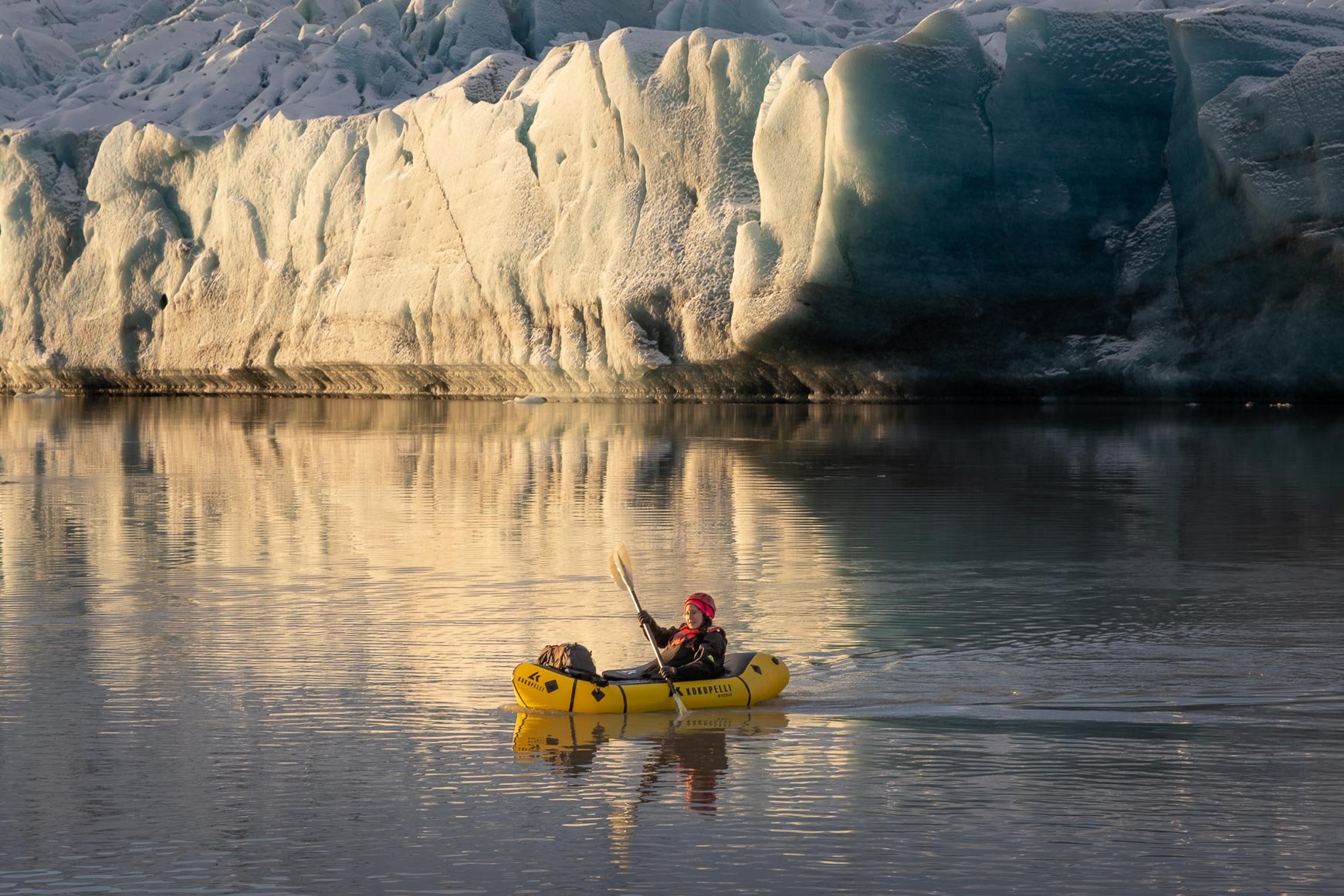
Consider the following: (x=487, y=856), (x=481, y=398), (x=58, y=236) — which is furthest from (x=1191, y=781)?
(x=58, y=236)

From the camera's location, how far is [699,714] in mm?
8766

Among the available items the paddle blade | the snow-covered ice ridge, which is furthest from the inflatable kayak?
the snow-covered ice ridge

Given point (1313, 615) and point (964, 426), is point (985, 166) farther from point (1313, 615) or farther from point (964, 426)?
point (1313, 615)

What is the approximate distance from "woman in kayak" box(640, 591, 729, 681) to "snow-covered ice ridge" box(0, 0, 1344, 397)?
83.9ft

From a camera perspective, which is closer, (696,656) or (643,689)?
(643,689)

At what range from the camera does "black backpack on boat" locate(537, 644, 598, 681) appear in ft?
28.3

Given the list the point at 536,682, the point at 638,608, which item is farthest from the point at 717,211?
the point at 536,682

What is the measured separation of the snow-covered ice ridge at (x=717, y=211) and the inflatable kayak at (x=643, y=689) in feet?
84.2

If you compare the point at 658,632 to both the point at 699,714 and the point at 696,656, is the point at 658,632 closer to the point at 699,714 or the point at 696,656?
the point at 696,656

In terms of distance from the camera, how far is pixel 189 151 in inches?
1884

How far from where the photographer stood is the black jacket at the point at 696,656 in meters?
8.84

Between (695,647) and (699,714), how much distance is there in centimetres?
33

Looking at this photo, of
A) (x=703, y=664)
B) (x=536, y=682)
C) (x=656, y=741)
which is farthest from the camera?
(x=703, y=664)

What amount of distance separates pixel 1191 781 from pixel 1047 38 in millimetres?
29098
